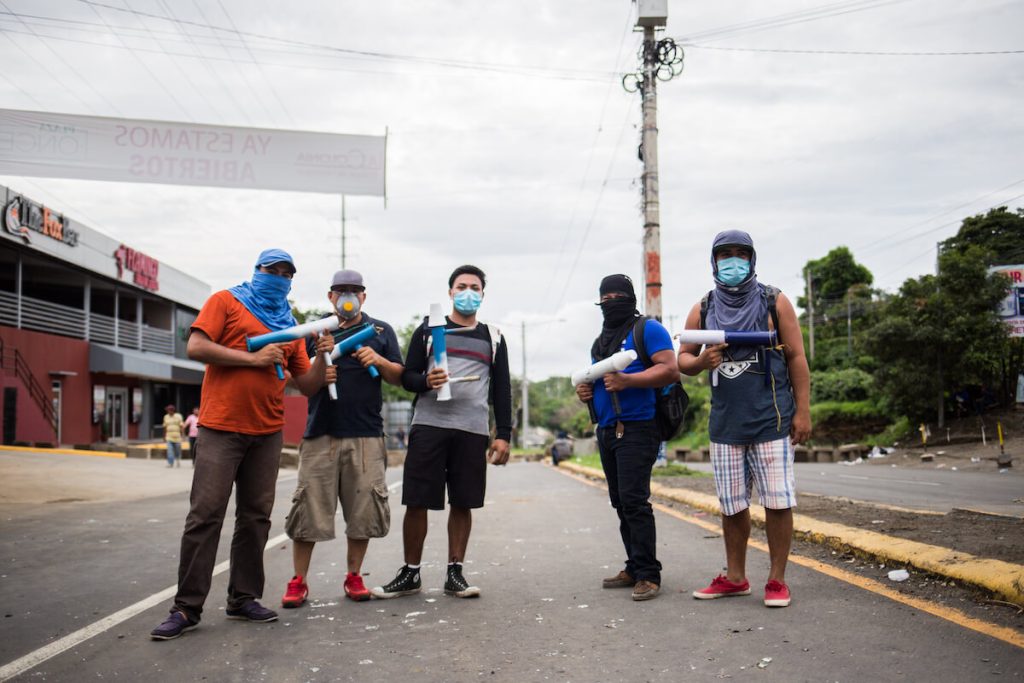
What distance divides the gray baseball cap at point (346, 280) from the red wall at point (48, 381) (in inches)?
890

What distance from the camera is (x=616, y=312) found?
17.9 feet

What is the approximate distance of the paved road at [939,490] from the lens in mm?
8914

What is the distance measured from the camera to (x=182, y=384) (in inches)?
1604

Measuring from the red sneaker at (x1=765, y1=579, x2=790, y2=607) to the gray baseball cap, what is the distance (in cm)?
305

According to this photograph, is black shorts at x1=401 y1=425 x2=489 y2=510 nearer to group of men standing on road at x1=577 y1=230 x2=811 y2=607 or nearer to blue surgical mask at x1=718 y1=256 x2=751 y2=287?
group of men standing on road at x1=577 y1=230 x2=811 y2=607

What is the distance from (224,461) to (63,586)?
2.21m

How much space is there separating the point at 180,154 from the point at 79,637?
10.6 meters

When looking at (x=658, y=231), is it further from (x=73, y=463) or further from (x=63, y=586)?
(x=73, y=463)

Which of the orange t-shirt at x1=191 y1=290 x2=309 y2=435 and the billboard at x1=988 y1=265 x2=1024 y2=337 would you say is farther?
the billboard at x1=988 y1=265 x2=1024 y2=337

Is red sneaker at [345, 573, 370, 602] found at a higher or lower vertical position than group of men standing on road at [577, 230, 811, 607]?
lower

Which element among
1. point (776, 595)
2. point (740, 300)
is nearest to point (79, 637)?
point (776, 595)

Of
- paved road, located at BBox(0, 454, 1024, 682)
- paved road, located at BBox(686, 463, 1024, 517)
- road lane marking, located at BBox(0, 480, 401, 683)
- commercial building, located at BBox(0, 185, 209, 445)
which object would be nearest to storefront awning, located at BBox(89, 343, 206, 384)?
commercial building, located at BBox(0, 185, 209, 445)

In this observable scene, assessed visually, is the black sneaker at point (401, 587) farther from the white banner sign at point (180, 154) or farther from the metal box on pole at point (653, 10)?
the metal box on pole at point (653, 10)

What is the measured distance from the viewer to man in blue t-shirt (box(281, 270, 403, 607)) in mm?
5250
